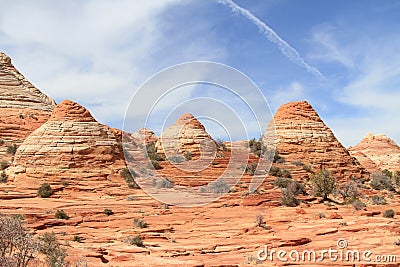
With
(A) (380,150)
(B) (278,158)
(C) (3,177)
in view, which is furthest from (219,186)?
(A) (380,150)

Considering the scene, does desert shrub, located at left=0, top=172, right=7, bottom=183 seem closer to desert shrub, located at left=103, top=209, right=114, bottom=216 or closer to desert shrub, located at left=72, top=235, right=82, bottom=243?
desert shrub, located at left=103, top=209, right=114, bottom=216

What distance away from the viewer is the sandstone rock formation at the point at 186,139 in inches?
1260

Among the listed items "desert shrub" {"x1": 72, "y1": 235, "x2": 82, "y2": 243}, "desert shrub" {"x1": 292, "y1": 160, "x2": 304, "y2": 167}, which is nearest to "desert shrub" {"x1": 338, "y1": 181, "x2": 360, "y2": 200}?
"desert shrub" {"x1": 292, "y1": 160, "x2": 304, "y2": 167}

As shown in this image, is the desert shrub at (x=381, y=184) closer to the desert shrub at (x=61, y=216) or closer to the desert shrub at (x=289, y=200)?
the desert shrub at (x=289, y=200)

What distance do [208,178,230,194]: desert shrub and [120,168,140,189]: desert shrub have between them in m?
4.65

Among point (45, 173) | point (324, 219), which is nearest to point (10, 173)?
point (45, 173)

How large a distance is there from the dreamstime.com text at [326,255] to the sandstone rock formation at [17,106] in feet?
80.9

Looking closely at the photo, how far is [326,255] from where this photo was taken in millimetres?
10867

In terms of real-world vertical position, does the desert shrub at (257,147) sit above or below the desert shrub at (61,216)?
above

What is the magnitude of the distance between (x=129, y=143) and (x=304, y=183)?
15432 millimetres

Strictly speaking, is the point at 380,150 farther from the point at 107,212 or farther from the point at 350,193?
the point at 107,212

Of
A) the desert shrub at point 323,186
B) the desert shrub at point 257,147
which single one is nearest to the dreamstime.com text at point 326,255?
the desert shrub at point 323,186

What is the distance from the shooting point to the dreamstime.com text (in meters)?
10.2

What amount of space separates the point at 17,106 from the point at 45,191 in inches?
831
